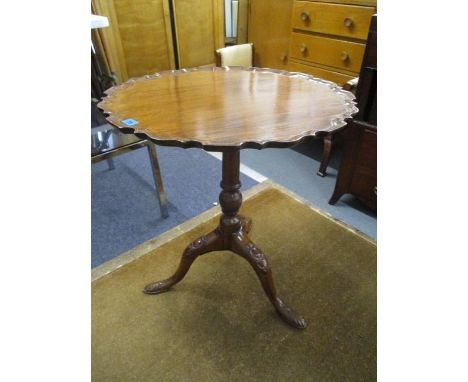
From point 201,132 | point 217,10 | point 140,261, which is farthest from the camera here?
point 217,10

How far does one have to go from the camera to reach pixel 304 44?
2.07 m

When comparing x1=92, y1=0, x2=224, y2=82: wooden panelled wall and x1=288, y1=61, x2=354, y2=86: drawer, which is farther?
x1=92, y1=0, x2=224, y2=82: wooden panelled wall

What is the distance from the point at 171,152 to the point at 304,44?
121 cm

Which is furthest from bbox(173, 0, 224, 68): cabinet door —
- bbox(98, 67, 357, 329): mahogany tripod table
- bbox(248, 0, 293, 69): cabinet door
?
bbox(98, 67, 357, 329): mahogany tripod table

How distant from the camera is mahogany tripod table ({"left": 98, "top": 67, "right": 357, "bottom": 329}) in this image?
28.6 inches

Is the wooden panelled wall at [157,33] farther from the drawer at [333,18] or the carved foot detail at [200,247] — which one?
the carved foot detail at [200,247]

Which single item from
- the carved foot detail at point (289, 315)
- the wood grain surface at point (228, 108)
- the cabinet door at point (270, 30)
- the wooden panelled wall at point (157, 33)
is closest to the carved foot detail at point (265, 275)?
the carved foot detail at point (289, 315)

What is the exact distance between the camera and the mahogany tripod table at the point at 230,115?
28.6 inches

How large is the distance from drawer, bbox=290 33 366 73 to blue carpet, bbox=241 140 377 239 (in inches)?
26.4

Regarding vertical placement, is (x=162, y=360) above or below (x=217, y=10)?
below

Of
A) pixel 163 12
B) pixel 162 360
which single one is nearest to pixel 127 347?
pixel 162 360

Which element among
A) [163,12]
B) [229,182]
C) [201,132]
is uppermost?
[163,12]

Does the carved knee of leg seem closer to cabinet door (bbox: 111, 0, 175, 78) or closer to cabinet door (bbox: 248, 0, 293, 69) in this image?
cabinet door (bbox: 248, 0, 293, 69)

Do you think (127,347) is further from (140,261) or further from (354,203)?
(354,203)
